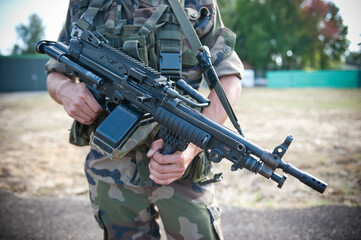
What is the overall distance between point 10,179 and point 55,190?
3.18 feet

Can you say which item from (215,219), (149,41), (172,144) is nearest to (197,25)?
(149,41)

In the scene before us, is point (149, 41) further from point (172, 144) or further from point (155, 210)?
point (155, 210)

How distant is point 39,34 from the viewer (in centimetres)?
5306

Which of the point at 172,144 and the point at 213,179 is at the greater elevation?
the point at 172,144

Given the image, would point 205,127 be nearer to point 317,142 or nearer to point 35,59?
point 317,142

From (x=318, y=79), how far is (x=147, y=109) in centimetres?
3265

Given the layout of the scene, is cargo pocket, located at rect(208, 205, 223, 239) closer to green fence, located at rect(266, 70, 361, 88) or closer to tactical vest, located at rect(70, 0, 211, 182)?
tactical vest, located at rect(70, 0, 211, 182)

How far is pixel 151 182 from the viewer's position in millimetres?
1696

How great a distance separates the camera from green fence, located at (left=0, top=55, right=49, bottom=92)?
24433 mm

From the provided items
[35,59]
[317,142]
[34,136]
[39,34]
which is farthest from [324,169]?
[39,34]

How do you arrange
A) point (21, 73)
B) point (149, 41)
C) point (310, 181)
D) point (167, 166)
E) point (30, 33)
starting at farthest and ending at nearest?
point (30, 33)
point (21, 73)
point (149, 41)
point (167, 166)
point (310, 181)

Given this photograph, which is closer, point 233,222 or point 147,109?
point 147,109

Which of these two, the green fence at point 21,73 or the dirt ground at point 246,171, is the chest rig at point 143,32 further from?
the green fence at point 21,73

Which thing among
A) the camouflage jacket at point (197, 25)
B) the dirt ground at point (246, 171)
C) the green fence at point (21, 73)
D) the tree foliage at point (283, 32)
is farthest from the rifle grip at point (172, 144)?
the tree foliage at point (283, 32)
